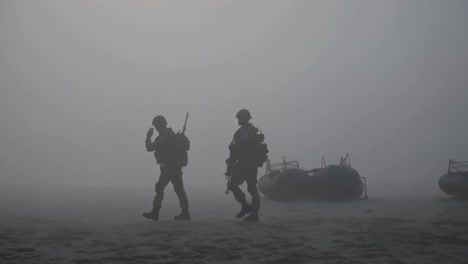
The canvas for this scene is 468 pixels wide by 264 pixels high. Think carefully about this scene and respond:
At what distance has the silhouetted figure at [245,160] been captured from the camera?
27.6ft

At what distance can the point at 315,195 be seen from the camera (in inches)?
609

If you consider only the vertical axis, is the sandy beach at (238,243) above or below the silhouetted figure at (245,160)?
below

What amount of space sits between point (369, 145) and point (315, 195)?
128m

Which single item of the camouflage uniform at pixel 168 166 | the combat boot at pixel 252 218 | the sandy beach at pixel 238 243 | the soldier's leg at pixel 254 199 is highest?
the camouflage uniform at pixel 168 166

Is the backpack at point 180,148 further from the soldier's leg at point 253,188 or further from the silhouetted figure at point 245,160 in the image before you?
the soldier's leg at point 253,188

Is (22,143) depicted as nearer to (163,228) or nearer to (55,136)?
(55,136)

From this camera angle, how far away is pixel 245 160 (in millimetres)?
8516

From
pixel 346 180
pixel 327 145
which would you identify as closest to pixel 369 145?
pixel 327 145

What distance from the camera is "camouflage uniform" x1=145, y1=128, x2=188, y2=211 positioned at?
8648 mm

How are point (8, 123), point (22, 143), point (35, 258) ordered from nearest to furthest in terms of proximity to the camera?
point (35, 258) < point (22, 143) < point (8, 123)

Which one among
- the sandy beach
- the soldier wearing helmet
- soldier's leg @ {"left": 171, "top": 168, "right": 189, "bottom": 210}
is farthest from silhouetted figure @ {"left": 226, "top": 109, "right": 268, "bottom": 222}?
the sandy beach

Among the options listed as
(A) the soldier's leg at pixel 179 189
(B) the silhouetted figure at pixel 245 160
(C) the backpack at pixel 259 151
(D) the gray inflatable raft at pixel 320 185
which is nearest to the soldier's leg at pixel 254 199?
(B) the silhouetted figure at pixel 245 160

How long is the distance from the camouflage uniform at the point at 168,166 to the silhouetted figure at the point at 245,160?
1.14 metres

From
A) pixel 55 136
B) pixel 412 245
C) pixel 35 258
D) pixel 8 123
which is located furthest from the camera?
pixel 8 123
